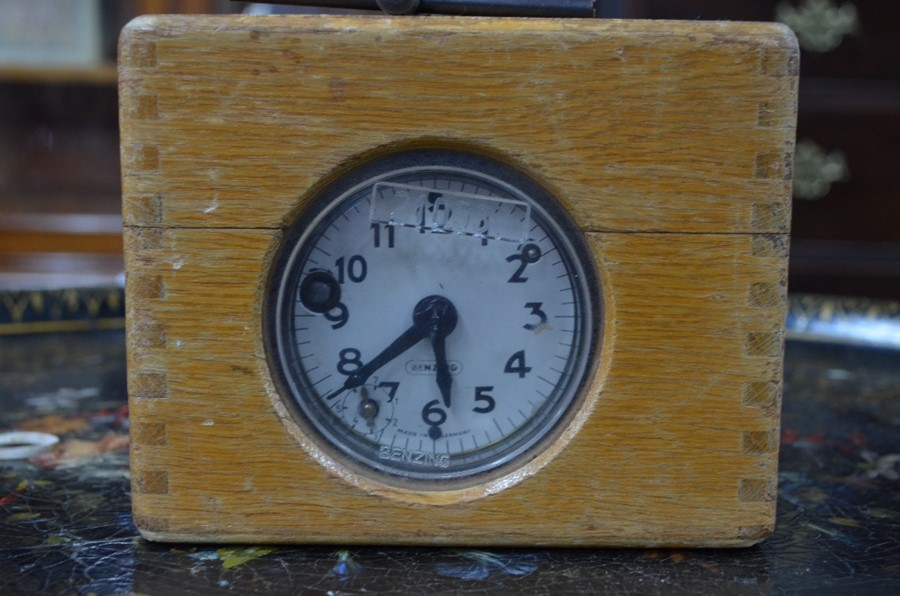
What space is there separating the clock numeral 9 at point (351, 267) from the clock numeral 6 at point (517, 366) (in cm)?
14

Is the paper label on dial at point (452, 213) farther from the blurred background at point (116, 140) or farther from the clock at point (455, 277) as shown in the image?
the blurred background at point (116, 140)

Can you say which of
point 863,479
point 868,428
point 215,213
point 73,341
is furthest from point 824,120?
point 215,213

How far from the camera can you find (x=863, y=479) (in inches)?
Answer: 39.8

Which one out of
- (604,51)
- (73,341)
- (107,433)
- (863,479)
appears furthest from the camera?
(73,341)

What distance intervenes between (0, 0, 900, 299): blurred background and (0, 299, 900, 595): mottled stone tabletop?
0.92m

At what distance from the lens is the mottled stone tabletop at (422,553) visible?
76 centimetres

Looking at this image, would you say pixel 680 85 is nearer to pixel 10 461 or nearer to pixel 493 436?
pixel 493 436

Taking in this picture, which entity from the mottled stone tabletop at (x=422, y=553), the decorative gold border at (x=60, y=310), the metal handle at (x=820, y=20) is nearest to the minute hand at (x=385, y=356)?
the mottled stone tabletop at (x=422, y=553)

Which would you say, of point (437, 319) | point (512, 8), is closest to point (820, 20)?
point (512, 8)

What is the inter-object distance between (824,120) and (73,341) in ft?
5.31

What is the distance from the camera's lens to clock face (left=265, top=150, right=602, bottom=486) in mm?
838

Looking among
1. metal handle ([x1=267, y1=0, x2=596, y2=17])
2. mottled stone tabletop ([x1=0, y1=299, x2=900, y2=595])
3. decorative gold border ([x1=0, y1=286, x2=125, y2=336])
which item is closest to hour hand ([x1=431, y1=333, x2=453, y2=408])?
mottled stone tabletop ([x1=0, y1=299, x2=900, y2=595])

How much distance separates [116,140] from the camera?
2.90 metres

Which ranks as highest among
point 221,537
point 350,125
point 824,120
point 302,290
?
point 824,120
